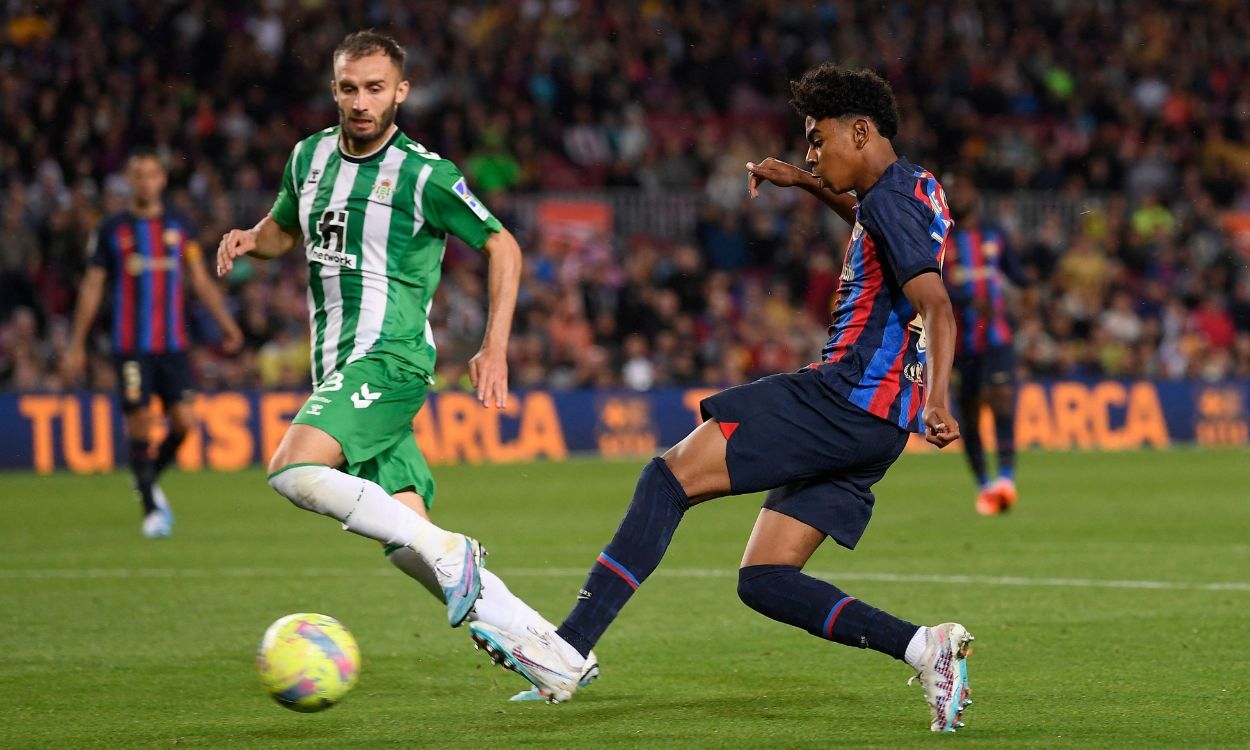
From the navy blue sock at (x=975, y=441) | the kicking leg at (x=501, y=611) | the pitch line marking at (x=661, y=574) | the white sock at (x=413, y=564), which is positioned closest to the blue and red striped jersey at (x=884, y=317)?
the kicking leg at (x=501, y=611)

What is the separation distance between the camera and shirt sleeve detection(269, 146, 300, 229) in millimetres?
6340

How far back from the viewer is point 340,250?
614 centimetres

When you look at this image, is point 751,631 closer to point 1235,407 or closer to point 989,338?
point 989,338

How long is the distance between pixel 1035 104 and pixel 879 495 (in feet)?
44.5

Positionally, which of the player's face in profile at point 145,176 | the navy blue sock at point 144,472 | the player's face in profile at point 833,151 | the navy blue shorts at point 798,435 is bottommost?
the navy blue sock at point 144,472

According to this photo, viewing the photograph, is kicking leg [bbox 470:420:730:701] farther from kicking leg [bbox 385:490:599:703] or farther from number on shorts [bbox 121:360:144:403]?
number on shorts [bbox 121:360:144:403]

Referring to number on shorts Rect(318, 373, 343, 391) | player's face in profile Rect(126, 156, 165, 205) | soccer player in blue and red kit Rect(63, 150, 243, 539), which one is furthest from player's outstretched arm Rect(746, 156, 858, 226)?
soccer player in blue and red kit Rect(63, 150, 243, 539)

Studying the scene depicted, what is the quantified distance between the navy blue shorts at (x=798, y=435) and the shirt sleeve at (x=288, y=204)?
1858mm

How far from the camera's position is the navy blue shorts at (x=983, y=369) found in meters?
13.0

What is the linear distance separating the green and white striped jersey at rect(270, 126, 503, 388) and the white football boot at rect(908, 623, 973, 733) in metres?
2.01

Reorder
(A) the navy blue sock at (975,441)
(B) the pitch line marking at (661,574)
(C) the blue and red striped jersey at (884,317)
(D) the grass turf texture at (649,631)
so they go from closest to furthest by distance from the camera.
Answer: (C) the blue and red striped jersey at (884,317)
(D) the grass turf texture at (649,631)
(B) the pitch line marking at (661,574)
(A) the navy blue sock at (975,441)

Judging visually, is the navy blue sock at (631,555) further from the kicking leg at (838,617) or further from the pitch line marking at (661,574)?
the pitch line marking at (661,574)

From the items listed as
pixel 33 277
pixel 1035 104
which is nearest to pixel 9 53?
pixel 33 277

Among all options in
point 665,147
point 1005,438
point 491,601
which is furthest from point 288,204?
point 665,147
